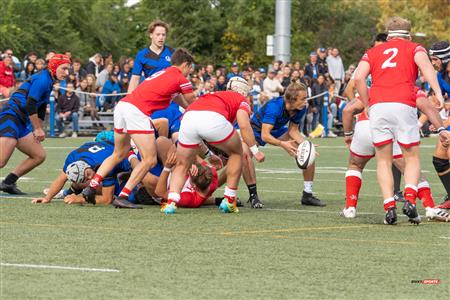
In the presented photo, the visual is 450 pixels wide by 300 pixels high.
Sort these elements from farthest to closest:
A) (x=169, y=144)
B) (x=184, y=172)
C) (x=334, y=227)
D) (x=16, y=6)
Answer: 1. (x=16, y=6)
2. (x=169, y=144)
3. (x=184, y=172)
4. (x=334, y=227)

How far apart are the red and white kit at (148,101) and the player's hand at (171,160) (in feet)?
1.63

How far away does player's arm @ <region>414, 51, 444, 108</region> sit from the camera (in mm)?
11742

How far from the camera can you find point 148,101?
43.8 ft

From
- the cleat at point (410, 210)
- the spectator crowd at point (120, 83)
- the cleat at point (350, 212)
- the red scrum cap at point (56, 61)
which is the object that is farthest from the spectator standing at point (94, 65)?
the cleat at point (410, 210)

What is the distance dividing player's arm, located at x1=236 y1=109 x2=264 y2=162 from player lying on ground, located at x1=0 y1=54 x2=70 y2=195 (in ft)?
8.66

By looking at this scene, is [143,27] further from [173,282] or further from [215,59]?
[173,282]

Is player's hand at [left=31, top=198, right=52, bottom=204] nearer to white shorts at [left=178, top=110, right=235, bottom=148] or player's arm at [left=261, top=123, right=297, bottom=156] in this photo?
white shorts at [left=178, top=110, right=235, bottom=148]

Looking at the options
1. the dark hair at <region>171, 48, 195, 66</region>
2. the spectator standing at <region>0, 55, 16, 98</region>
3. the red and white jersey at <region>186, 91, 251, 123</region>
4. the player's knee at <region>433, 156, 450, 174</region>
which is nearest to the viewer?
the red and white jersey at <region>186, 91, 251, 123</region>

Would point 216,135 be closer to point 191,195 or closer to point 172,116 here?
point 191,195

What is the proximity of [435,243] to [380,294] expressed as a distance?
2.86m

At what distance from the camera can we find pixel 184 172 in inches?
515

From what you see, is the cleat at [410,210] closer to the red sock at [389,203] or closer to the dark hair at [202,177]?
the red sock at [389,203]

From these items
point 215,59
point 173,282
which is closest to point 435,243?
point 173,282

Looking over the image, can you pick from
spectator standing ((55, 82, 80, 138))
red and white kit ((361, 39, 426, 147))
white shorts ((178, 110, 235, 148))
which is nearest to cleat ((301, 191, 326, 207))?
white shorts ((178, 110, 235, 148))
